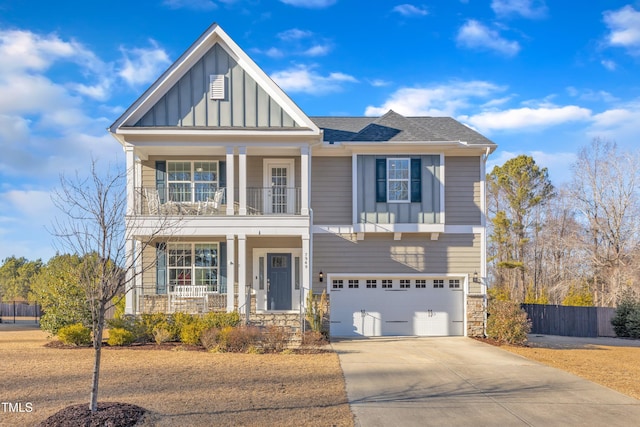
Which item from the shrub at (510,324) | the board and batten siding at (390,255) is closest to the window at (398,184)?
the board and batten siding at (390,255)

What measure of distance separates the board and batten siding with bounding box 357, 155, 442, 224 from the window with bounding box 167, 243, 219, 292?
518 cm

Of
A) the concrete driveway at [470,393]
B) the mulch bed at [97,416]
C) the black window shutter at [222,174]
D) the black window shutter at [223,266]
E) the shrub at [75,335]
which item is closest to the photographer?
the mulch bed at [97,416]

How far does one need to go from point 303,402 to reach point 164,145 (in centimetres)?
1122

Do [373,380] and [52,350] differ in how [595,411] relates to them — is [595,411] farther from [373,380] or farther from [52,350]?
[52,350]

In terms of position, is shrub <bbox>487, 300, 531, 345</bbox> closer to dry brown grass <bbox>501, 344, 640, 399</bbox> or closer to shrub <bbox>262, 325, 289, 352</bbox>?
dry brown grass <bbox>501, 344, 640, 399</bbox>

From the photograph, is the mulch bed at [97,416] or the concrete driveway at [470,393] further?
the concrete driveway at [470,393]

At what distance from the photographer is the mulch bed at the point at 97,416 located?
754cm

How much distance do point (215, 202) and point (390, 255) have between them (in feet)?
19.9

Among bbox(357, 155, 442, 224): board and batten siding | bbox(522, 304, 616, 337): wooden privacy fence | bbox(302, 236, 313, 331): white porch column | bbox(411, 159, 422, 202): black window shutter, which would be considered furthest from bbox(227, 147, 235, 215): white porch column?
bbox(522, 304, 616, 337): wooden privacy fence

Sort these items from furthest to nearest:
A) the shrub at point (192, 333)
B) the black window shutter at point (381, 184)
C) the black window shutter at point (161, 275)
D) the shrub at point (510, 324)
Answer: the black window shutter at point (381, 184) → the black window shutter at point (161, 275) → the shrub at point (510, 324) → the shrub at point (192, 333)

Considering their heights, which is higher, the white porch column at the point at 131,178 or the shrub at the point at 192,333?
the white porch column at the point at 131,178

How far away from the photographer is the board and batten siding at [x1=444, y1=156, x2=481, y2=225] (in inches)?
778

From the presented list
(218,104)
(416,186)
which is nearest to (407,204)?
(416,186)

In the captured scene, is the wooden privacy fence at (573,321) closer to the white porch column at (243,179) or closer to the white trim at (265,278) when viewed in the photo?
the white trim at (265,278)
